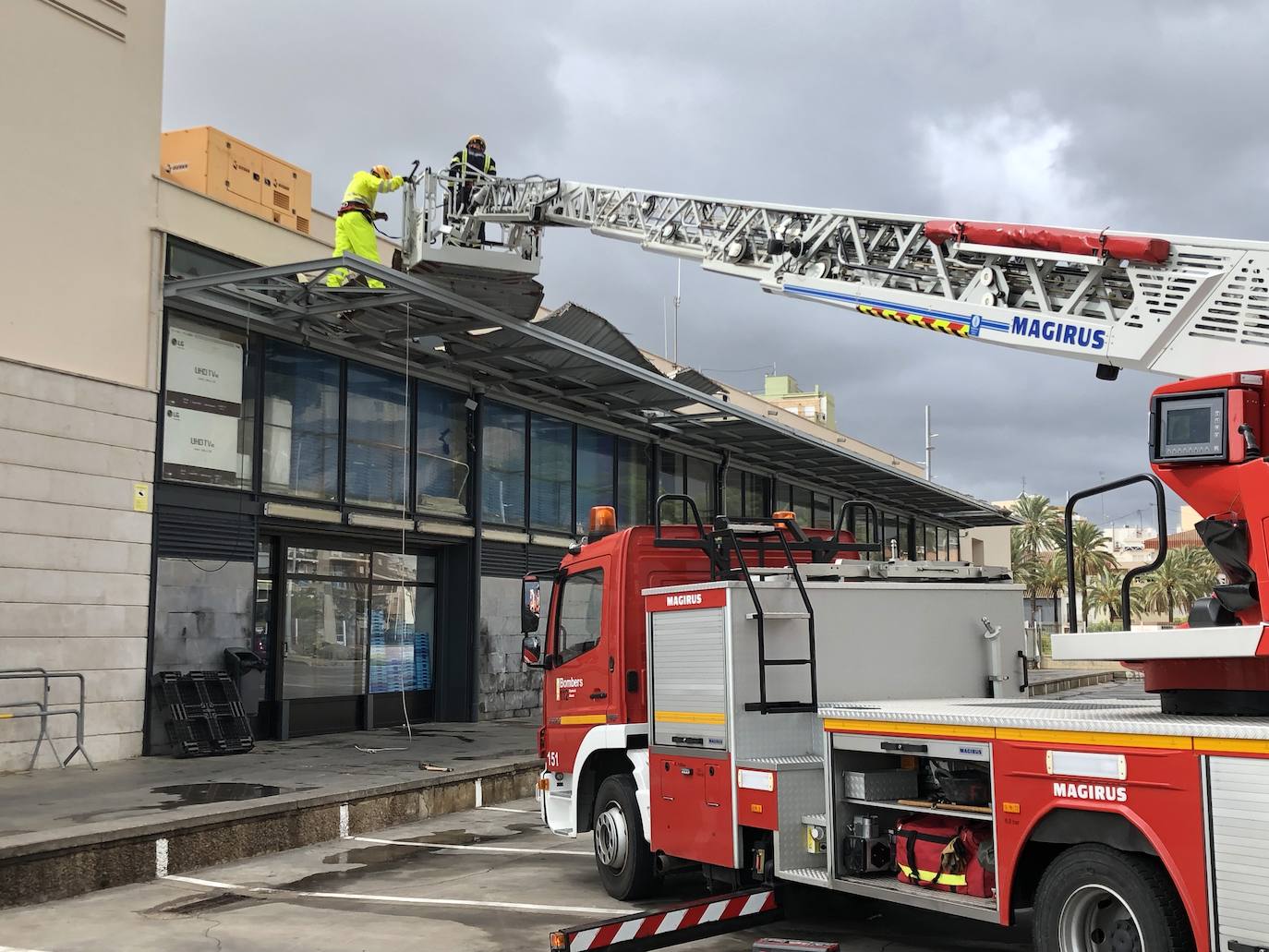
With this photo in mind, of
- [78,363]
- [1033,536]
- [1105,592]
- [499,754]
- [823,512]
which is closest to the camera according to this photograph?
[78,363]

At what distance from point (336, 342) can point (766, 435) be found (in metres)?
10.1

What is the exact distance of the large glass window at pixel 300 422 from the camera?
51.8 ft

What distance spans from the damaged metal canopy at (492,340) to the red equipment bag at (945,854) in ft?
29.5

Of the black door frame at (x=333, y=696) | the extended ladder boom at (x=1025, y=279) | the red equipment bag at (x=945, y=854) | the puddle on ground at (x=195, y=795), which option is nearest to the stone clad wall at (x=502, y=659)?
the black door frame at (x=333, y=696)

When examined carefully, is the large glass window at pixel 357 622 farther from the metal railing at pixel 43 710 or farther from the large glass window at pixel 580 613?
the large glass window at pixel 580 613

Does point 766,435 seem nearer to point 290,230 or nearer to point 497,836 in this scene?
point 290,230

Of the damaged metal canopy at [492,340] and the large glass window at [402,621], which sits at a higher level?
the damaged metal canopy at [492,340]

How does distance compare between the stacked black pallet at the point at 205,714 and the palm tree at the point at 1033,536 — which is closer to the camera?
the stacked black pallet at the point at 205,714

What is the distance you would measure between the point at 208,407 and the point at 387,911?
8434mm

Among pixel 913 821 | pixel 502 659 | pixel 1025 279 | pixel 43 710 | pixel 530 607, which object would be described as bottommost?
pixel 913 821

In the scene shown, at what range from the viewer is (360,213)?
47.8ft

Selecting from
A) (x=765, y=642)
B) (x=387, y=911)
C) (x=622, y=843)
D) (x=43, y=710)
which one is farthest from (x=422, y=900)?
(x=43, y=710)

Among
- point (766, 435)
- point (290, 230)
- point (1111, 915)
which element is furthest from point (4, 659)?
point (766, 435)

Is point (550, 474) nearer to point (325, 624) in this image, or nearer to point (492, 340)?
point (492, 340)
